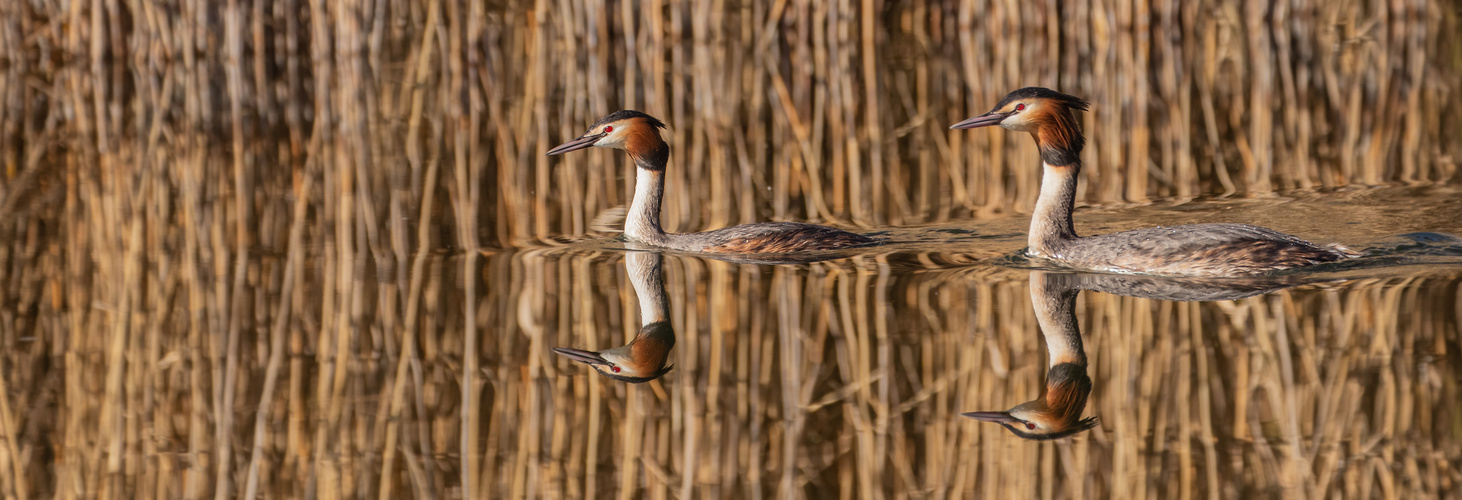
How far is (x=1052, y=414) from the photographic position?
3.97 metres

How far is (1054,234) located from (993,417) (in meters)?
2.50

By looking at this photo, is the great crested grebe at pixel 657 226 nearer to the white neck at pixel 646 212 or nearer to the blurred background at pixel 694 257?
the white neck at pixel 646 212

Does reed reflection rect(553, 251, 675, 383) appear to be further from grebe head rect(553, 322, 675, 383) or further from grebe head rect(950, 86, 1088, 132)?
grebe head rect(950, 86, 1088, 132)

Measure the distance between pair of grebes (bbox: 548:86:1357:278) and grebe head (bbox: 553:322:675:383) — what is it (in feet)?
5.28

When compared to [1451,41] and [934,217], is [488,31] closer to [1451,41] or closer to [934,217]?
[934,217]

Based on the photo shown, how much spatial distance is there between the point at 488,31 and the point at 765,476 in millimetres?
5982

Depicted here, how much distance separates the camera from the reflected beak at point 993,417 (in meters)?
3.95

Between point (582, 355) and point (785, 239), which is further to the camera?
point (785, 239)

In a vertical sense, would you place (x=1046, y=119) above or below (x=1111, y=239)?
above

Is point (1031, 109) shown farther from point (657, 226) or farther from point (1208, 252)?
point (657, 226)

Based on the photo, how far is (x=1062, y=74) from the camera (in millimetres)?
8883

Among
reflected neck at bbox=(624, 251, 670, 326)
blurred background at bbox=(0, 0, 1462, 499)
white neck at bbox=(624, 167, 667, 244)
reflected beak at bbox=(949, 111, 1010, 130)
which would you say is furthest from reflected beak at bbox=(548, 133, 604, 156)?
reflected beak at bbox=(949, 111, 1010, 130)

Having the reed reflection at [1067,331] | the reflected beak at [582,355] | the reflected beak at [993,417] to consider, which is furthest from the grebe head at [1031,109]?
A: the reflected beak at [993,417]

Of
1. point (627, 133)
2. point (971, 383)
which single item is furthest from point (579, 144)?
point (971, 383)
